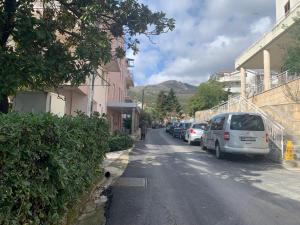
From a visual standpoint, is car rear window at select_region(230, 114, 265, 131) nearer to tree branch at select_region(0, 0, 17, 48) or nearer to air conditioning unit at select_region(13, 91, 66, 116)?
air conditioning unit at select_region(13, 91, 66, 116)

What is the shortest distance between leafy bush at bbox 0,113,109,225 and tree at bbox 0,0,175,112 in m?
2.54

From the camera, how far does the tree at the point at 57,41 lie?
7.82 meters

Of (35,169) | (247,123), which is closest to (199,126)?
(247,123)

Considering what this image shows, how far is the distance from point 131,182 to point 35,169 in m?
6.13

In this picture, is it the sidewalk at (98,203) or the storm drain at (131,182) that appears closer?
the sidewalk at (98,203)

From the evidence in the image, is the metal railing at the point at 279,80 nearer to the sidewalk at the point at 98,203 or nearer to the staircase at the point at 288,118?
the staircase at the point at 288,118

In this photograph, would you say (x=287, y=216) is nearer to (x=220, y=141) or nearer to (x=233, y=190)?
(x=233, y=190)

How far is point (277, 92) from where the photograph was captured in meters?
24.7

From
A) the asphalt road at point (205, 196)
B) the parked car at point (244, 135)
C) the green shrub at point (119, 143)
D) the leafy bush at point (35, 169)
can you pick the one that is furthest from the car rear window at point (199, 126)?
the leafy bush at point (35, 169)

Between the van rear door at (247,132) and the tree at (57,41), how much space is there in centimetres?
763

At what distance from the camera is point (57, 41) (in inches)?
347

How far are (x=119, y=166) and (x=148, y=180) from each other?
10.1ft

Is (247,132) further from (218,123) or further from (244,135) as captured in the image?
(218,123)

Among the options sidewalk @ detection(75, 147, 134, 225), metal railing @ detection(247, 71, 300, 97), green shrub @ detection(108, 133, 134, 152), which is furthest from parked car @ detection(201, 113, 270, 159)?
metal railing @ detection(247, 71, 300, 97)
